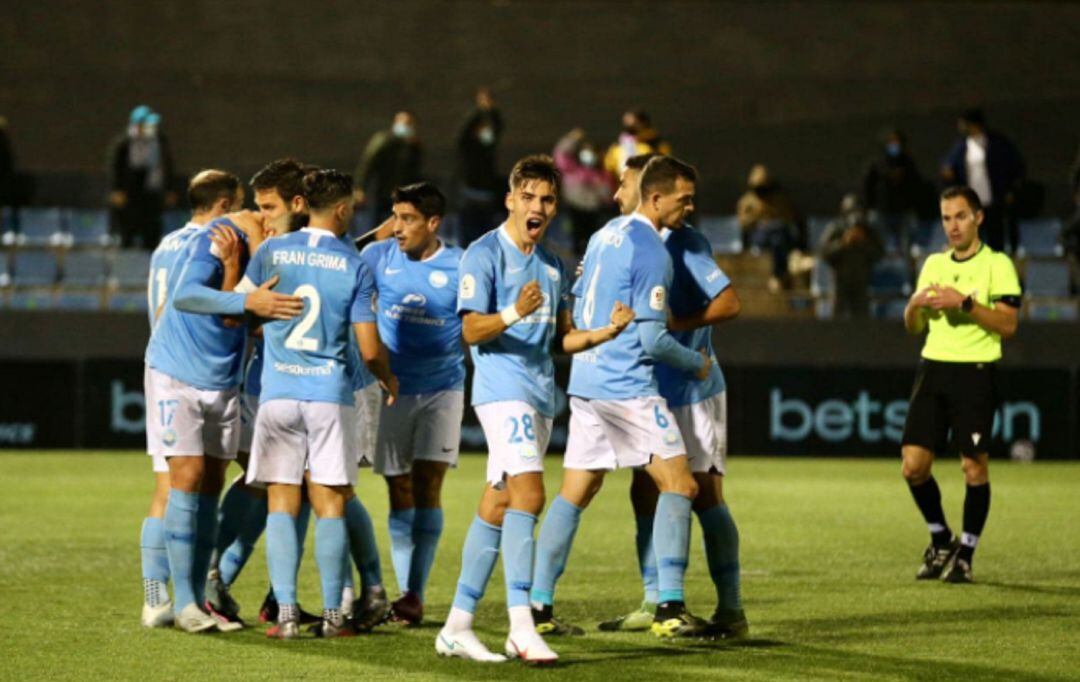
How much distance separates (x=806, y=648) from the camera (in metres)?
7.86

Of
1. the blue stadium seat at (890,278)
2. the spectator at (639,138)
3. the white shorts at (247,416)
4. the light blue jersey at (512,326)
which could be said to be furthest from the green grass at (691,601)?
the blue stadium seat at (890,278)

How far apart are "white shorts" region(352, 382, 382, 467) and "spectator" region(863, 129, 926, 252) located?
1424cm

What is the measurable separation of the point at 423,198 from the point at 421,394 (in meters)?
0.95

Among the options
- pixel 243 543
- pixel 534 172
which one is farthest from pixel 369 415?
pixel 534 172

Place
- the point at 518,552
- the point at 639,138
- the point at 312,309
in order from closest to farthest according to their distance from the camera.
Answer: the point at 518,552 → the point at 312,309 → the point at 639,138

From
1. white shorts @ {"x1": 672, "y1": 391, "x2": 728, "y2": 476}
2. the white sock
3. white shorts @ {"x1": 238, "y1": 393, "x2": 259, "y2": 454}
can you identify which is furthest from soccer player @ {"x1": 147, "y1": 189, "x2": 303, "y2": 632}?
white shorts @ {"x1": 672, "y1": 391, "x2": 728, "y2": 476}

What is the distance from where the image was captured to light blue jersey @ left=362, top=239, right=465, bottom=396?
349 inches

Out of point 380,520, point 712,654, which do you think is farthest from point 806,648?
point 380,520

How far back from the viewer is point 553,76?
24.3 m

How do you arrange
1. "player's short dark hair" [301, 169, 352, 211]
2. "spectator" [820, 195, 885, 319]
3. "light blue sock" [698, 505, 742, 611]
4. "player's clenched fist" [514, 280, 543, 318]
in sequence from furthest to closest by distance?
"spectator" [820, 195, 885, 319]
"light blue sock" [698, 505, 742, 611]
"player's short dark hair" [301, 169, 352, 211]
"player's clenched fist" [514, 280, 543, 318]

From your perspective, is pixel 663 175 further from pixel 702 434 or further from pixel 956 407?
pixel 956 407

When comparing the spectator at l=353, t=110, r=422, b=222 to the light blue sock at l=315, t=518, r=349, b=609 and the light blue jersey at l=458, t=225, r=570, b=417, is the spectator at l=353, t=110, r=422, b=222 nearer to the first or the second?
the light blue sock at l=315, t=518, r=349, b=609

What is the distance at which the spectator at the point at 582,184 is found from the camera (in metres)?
21.8

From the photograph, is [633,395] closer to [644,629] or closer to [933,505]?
[644,629]
